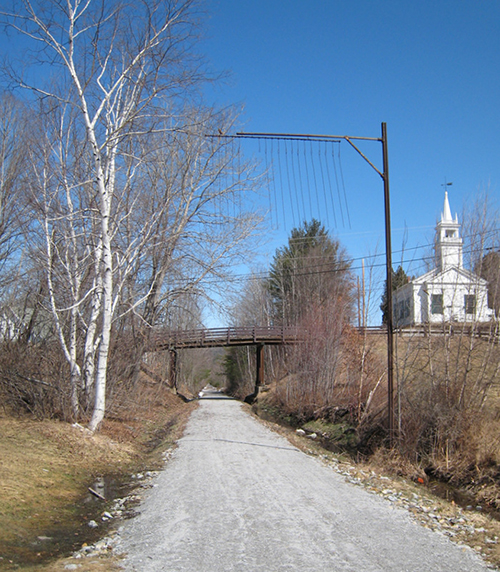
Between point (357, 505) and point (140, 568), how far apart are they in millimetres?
3615

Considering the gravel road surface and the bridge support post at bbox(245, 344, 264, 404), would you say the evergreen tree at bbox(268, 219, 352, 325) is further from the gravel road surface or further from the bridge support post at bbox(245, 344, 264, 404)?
the gravel road surface

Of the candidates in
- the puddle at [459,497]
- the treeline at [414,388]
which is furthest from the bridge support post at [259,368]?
the puddle at [459,497]

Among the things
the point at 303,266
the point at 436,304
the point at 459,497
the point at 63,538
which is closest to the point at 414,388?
the point at 436,304

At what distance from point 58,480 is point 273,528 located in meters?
4.15

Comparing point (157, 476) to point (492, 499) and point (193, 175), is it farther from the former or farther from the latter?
point (193, 175)

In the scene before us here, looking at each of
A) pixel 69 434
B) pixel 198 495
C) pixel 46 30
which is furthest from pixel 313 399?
pixel 46 30

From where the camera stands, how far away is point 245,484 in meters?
8.42

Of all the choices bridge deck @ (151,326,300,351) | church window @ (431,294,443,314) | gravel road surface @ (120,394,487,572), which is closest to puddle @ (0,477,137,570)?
gravel road surface @ (120,394,487,572)

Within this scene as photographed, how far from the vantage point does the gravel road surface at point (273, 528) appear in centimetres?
498

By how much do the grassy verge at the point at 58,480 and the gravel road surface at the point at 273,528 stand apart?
678mm

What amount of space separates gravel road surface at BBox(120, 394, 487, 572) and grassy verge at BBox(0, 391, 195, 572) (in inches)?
26.7

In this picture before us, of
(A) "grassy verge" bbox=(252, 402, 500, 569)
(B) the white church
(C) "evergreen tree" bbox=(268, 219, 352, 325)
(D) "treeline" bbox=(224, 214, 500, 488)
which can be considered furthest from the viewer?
(C) "evergreen tree" bbox=(268, 219, 352, 325)

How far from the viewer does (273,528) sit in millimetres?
6051

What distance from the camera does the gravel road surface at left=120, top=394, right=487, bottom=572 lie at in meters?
4.98
